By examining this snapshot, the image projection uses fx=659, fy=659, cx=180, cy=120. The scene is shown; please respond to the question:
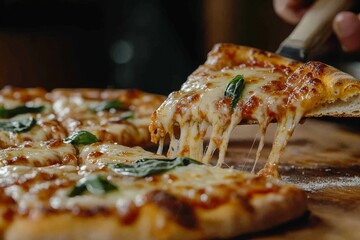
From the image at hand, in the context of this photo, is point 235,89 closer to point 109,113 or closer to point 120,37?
point 109,113

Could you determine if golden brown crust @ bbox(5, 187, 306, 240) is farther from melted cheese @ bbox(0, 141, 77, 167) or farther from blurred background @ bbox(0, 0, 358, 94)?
blurred background @ bbox(0, 0, 358, 94)

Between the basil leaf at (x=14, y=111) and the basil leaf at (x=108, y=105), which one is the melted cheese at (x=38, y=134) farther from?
the basil leaf at (x=108, y=105)

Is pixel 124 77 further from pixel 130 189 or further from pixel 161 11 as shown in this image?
pixel 130 189

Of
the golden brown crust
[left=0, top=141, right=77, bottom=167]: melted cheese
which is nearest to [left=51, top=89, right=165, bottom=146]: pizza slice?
[left=0, top=141, right=77, bottom=167]: melted cheese

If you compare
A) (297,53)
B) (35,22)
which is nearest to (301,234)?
(297,53)

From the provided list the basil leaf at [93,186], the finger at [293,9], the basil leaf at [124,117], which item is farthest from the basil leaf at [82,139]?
the finger at [293,9]

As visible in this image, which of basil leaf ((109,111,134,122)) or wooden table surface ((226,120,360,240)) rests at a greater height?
wooden table surface ((226,120,360,240))

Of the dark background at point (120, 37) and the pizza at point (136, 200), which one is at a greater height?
the pizza at point (136, 200)
